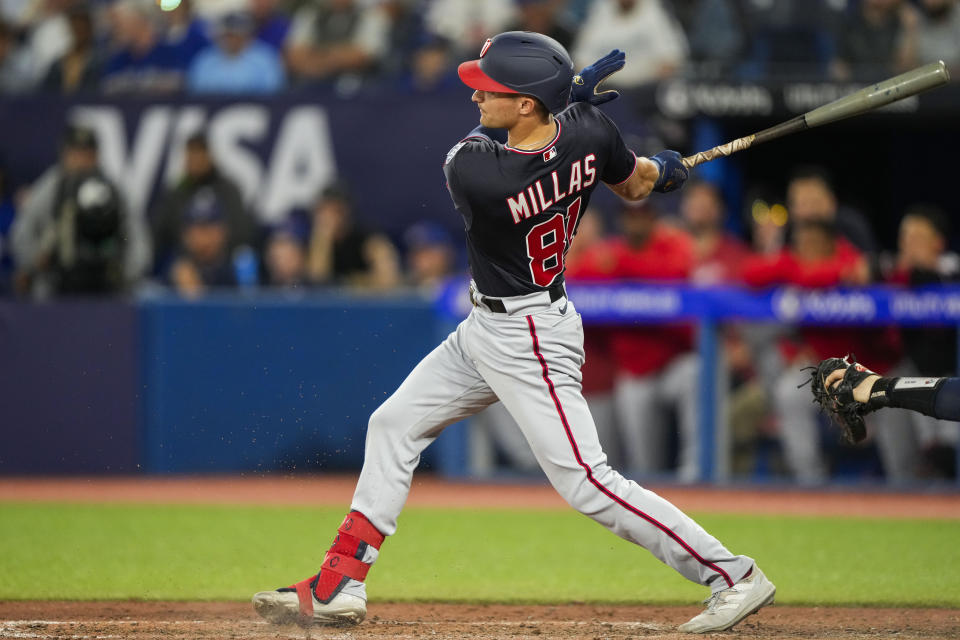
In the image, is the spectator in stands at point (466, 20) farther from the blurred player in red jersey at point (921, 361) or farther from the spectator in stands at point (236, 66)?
the blurred player in red jersey at point (921, 361)

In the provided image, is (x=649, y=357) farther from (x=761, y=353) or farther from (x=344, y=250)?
(x=344, y=250)

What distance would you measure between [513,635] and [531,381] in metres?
0.85

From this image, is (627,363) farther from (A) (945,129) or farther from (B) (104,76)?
(B) (104,76)

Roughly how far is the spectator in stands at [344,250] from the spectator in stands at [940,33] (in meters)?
4.11

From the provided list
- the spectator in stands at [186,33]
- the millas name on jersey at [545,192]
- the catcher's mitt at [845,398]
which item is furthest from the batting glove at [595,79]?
the spectator in stands at [186,33]

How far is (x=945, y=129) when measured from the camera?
1166cm

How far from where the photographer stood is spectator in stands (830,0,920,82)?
34.7 feet

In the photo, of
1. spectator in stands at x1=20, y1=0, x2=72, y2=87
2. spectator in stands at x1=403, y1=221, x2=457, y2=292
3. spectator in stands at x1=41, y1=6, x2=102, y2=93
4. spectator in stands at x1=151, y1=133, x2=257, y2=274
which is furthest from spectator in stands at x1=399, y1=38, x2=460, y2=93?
spectator in stands at x1=20, y1=0, x2=72, y2=87

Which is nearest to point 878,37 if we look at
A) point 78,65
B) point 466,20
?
point 466,20

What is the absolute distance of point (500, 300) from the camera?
4754 mm

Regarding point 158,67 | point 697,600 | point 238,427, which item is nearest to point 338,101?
point 158,67

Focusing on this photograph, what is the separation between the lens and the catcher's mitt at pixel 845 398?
16.3 feet

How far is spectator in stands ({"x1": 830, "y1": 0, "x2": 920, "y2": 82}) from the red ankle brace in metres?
6.76

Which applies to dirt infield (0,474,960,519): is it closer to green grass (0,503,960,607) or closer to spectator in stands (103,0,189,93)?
green grass (0,503,960,607)
